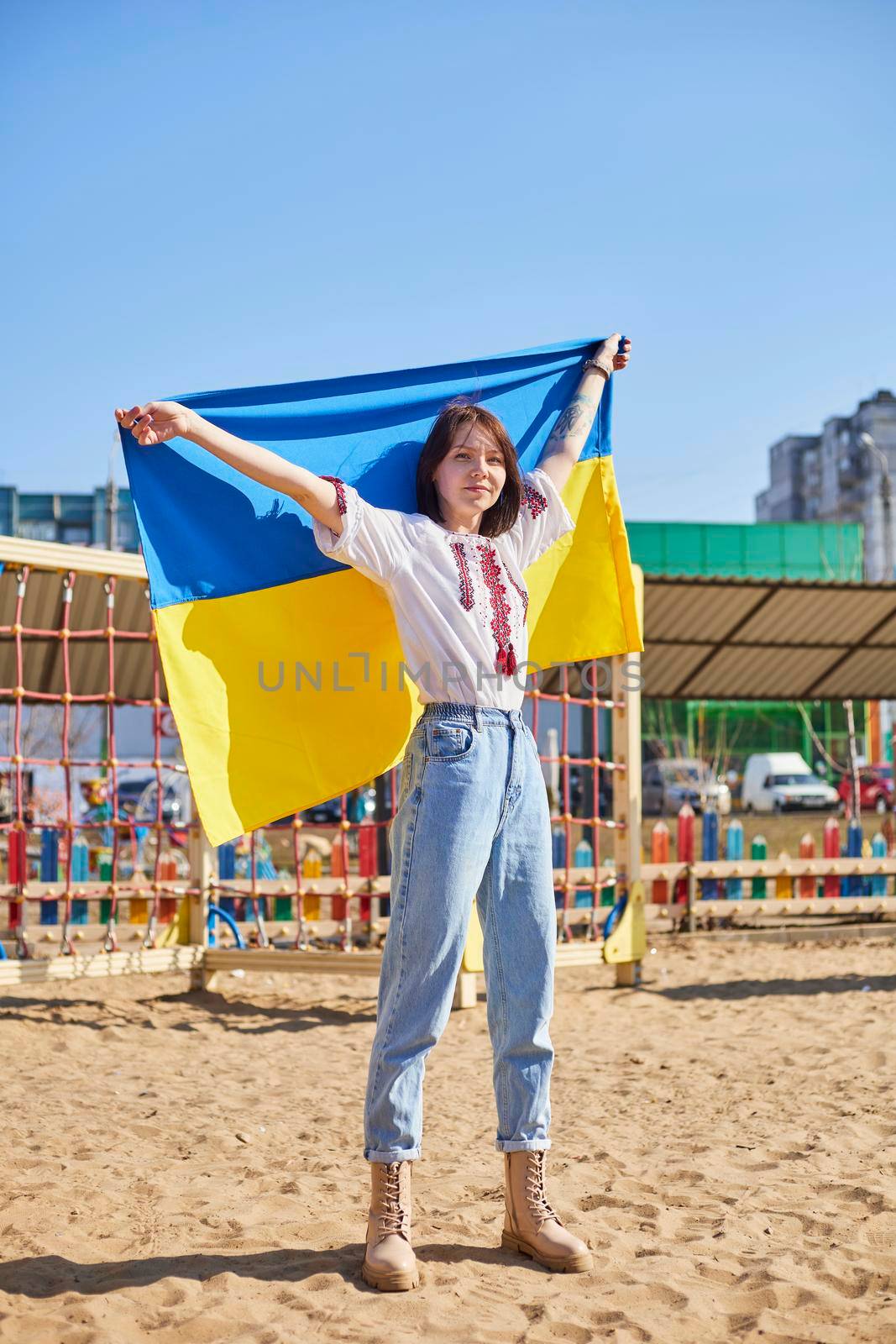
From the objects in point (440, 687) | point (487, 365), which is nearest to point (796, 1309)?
point (440, 687)

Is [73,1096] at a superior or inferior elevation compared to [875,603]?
inferior

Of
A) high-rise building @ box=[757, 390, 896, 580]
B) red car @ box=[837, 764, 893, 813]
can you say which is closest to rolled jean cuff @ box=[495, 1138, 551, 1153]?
red car @ box=[837, 764, 893, 813]

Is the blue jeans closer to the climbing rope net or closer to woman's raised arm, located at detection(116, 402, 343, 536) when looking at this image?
woman's raised arm, located at detection(116, 402, 343, 536)

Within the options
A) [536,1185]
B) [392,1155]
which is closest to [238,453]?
[392,1155]

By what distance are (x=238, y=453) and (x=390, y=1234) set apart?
1862mm

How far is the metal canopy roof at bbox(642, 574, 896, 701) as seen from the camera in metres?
11.0

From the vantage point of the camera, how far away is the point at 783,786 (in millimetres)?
29109

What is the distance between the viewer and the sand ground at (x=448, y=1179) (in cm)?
259

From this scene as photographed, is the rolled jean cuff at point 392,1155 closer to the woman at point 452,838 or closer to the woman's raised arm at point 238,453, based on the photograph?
the woman at point 452,838

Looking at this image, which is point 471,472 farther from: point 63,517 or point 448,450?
point 63,517

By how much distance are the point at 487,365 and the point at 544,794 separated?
158cm

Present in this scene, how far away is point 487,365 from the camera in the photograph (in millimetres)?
3895

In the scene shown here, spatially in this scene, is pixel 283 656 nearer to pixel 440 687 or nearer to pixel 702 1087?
pixel 440 687

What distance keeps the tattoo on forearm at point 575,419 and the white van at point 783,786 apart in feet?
86.8
